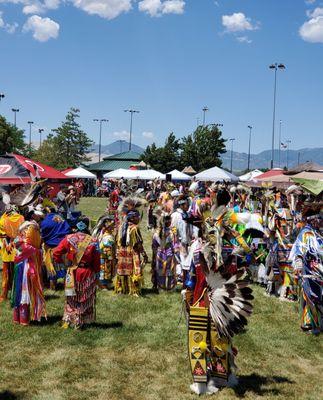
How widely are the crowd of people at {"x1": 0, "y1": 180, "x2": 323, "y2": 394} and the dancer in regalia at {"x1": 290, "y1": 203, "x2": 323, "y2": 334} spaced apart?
0.01 m

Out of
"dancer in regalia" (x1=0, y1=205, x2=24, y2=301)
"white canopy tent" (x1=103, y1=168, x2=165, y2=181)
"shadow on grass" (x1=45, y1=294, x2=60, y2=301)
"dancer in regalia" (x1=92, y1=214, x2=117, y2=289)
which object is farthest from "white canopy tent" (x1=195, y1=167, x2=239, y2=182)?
"dancer in regalia" (x1=0, y1=205, x2=24, y2=301)

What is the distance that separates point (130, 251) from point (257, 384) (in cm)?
354

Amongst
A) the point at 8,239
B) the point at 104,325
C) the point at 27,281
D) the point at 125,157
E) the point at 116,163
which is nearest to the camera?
the point at 27,281

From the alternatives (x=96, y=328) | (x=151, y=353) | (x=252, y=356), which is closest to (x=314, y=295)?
(x=252, y=356)

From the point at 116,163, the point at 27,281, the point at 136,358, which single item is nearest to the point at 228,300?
the point at 136,358

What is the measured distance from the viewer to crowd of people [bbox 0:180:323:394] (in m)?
4.43

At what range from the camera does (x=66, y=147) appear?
69.4m

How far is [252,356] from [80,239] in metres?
2.61

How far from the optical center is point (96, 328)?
641cm

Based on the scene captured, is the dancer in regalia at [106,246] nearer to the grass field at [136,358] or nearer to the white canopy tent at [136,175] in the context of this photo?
the grass field at [136,358]

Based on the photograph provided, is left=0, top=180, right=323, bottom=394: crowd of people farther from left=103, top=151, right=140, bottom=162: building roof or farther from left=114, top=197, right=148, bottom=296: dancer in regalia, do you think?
left=103, top=151, right=140, bottom=162: building roof

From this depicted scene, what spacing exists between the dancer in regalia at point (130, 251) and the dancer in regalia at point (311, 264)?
2691 mm

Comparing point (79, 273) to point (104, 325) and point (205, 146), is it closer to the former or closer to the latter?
point (104, 325)

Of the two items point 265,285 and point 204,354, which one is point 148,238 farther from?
point 204,354
